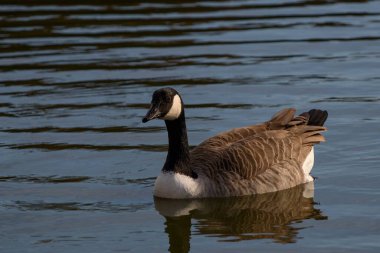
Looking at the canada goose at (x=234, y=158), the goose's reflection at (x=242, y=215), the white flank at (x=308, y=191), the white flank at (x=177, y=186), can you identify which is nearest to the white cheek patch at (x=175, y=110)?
the canada goose at (x=234, y=158)

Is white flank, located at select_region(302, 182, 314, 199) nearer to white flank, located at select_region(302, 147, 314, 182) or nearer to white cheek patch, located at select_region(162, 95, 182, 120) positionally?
white flank, located at select_region(302, 147, 314, 182)

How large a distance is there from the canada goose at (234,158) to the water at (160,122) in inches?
6.8

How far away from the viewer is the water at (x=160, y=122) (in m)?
11.3

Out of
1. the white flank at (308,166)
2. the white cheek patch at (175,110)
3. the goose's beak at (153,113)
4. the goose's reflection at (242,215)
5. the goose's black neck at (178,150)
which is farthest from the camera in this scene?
the white flank at (308,166)

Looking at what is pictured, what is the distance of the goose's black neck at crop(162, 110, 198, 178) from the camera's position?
Answer: 1241cm

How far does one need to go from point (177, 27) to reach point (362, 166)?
9202 millimetres

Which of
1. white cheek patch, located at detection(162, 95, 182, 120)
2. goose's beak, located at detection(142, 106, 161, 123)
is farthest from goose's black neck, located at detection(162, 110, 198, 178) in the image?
goose's beak, located at detection(142, 106, 161, 123)

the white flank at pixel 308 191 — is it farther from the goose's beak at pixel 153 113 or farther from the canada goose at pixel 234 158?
the goose's beak at pixel 153 113

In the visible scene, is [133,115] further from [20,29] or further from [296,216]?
[20,29]

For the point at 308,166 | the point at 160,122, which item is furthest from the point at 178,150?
the point at 160,122

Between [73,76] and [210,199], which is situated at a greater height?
[73,76]

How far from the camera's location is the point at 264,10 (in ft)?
76.7

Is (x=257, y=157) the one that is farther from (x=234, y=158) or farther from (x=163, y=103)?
(x=163, y=103)

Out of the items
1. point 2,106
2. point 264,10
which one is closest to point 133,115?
point 2,106
